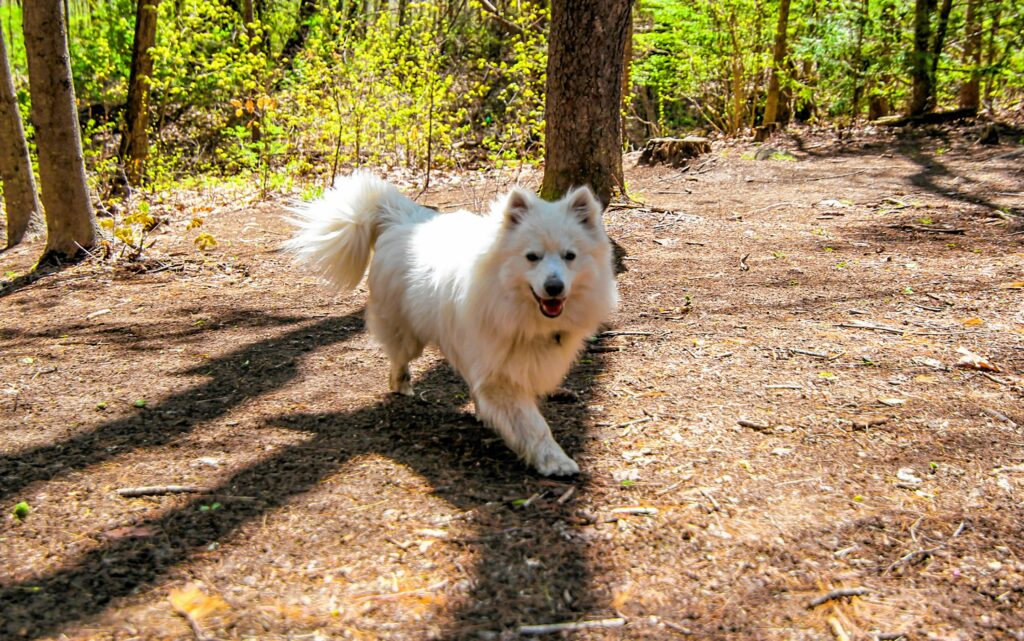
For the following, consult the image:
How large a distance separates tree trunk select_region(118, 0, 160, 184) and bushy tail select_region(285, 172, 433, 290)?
745 cm

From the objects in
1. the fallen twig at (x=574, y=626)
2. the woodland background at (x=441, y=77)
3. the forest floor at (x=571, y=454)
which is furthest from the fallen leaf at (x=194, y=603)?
the woodland background at (x=441, y=77)

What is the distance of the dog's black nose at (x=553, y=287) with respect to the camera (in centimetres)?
358

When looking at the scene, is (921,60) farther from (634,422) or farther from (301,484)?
(301,484)

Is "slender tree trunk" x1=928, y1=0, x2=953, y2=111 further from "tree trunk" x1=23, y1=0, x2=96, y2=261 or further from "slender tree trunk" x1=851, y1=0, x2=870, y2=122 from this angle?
"tree trunk" x1=23, y1=0, x2=96, y2=261

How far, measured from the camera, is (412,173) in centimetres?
1223

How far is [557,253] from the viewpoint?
377 centimetres

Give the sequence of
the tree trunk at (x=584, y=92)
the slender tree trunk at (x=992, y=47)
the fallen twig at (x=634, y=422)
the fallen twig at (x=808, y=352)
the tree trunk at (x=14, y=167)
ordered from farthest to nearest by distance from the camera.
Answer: the slender tree trunk at (x=992, y=47)
the tree trunk at (x=14, y=167)
the tree trunk at (x=584, y=92)
the fallen twig at (x=808, y=352)
the fallen twig at (x=634, y=422)

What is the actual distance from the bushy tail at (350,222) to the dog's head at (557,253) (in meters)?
1.15

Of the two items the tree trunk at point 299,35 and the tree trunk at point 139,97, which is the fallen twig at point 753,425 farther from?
the tree trunk at point 299,35

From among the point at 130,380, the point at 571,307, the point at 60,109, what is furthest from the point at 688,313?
the point at 60,109

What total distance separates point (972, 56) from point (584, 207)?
10.9 meters

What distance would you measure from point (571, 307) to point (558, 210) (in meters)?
0.49

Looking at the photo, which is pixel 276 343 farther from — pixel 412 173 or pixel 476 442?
pixel 412 173

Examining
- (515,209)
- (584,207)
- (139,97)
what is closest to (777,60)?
(139,97)
